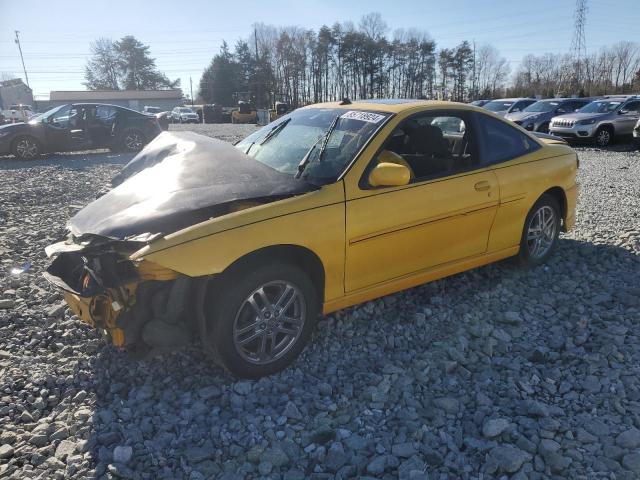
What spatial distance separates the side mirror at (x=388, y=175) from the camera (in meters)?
3.21

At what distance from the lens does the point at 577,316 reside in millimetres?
3752

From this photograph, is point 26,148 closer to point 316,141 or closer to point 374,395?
point 316,141

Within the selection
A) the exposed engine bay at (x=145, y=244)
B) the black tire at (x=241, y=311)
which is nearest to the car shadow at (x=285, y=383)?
the black tire at (x=241, y=311)

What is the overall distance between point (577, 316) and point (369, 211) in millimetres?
1950

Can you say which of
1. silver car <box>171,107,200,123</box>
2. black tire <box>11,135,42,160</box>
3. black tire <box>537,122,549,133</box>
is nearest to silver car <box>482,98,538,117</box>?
black tire <box>537,122,549,133</box>

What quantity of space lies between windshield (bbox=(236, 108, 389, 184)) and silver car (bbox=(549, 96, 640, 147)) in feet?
48.1

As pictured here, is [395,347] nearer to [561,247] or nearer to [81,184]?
[561,247]

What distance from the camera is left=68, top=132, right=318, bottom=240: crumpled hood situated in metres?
2.85

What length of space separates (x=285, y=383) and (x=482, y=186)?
2201 millimetres

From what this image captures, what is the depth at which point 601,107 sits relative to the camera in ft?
54.1

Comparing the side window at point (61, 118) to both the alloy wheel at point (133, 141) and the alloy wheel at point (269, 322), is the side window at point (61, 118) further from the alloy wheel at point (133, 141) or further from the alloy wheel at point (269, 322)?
the alloy wheel at point (269, 322)

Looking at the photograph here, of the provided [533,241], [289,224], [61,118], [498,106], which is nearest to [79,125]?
[61,118]

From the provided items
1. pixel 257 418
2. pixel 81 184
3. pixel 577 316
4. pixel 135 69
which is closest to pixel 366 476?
pixel 257 418

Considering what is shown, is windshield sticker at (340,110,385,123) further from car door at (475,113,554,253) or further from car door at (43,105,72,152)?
car door at (43,105,72,152)
